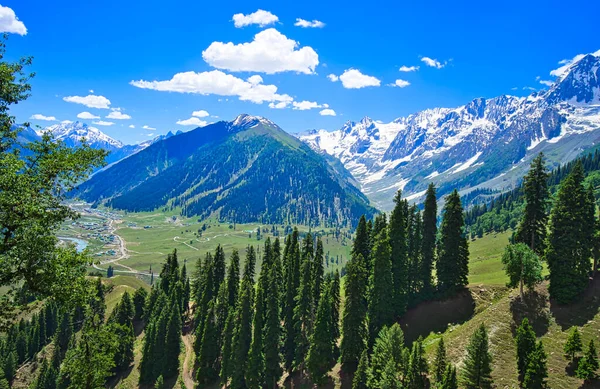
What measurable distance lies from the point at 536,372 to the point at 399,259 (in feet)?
105

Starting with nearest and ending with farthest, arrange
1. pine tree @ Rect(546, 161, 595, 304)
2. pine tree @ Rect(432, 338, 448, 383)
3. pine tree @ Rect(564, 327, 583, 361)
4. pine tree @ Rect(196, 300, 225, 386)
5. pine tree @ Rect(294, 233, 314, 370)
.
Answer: pine tree @ Rect(564, 327, 583, 361)
pine tree @ Rect(432, 338, 448, 383)
pine tree @ Rect(546, 161, 595, 304)
pine tree @ Rect(294, 233, 314, 370)
pine tree @ Rect(196, 300, 225, 386)

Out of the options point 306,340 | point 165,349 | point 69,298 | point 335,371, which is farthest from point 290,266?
point 69,298

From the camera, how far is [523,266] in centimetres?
4969

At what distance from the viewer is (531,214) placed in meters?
58.1

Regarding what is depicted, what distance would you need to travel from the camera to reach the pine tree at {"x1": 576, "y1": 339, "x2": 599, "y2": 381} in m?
35.1

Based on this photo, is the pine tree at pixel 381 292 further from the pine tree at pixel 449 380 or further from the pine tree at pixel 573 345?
the pine tree at pixel 573 345

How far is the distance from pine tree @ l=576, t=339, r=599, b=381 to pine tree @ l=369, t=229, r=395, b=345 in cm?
2928

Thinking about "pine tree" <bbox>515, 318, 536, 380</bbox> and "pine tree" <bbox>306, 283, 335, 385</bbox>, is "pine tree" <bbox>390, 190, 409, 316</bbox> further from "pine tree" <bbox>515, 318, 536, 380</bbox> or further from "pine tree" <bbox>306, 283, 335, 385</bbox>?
"pine tree" <bbox>515, 318, 536, 380</bbox>

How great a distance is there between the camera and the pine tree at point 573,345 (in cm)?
3797

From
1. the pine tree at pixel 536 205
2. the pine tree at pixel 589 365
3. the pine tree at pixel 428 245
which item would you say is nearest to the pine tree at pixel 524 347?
the pine tree at pixel 589 365

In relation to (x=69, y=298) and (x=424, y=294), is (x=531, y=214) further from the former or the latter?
(x=69, y=298)

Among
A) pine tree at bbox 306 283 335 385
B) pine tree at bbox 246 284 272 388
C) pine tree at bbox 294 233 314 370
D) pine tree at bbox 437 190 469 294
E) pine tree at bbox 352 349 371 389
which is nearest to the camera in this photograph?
pine tree at bbox 352 349 371 389

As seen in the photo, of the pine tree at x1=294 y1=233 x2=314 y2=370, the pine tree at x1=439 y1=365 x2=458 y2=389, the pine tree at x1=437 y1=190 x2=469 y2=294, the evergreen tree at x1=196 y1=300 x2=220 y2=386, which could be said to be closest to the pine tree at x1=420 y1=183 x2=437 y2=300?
the pine tree at x1=437 y1=190 x2=469 y2=294

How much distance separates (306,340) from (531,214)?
147 ft
